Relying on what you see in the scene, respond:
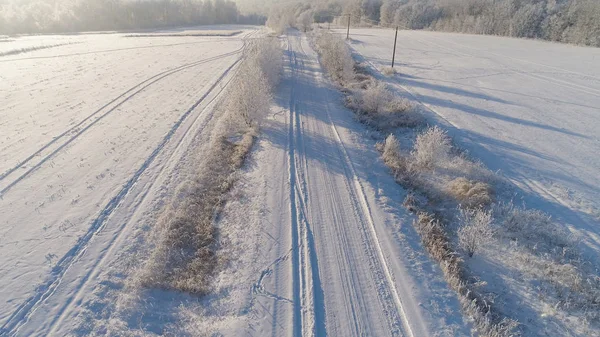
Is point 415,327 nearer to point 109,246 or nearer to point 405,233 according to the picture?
point 405,233

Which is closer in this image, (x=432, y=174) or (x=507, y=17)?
(x=432, y=174)

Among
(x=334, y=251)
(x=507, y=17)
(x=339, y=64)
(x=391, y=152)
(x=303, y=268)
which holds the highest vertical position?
(x=507, y=17)

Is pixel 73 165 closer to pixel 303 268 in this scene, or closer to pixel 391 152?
pixel 303 268

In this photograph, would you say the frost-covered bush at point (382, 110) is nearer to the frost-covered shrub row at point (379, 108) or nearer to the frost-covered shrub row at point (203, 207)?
the frost-covered shrub row at point (379, 108)

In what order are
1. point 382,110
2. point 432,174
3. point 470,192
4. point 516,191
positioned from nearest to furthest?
point 470,192 < point 516,191 < point 432,174 < point 382,110

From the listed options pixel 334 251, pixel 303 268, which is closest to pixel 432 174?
pixel 334 251

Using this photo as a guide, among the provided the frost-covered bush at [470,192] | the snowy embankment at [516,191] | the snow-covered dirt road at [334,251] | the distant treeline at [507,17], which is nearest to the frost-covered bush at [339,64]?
the snowy embankment at [516,191]

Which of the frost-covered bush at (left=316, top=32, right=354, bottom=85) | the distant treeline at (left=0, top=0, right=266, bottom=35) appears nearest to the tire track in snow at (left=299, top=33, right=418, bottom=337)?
the frost-covered bush at (left=316, top=32, right=354, bottom=85)
